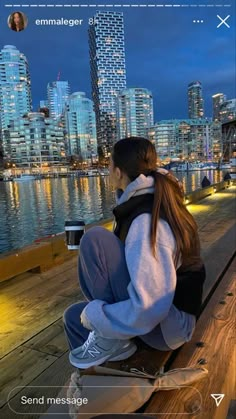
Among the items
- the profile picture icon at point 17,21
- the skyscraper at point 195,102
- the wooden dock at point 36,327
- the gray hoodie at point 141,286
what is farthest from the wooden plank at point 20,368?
the skyscraper at point 195,102

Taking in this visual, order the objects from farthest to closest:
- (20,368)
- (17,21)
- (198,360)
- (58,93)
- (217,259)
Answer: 1. (58,93)
2. (17,21)
3. (217,259)
4. (20,368)
5. (198,360)

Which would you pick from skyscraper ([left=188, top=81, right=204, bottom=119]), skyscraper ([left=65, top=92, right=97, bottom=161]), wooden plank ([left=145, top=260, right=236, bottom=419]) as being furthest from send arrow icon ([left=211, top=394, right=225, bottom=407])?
skyscraper ([left=188, top=81, right=204, bottom=119])

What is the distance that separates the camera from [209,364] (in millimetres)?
1371

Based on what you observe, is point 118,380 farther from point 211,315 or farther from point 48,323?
point 48,323

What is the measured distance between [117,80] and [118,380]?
18.6m

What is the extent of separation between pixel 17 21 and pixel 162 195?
9.87ft

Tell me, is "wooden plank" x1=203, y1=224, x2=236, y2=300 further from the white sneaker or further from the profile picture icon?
the profile picture icon

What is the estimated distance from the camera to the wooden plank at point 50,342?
88.4 inches

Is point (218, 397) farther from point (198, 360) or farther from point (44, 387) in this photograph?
point (44, 387)

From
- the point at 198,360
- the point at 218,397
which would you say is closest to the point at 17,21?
the point at 198,360

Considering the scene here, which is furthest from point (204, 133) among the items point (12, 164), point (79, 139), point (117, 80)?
point (117, 80)

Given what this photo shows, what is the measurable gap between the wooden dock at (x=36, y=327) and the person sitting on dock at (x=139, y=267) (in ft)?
2.46

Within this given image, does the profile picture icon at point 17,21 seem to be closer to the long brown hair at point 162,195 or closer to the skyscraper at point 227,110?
the long brown hair at point 162,195

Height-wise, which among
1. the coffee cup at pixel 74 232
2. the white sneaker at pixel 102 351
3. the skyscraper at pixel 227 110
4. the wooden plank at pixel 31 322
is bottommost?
the wooden plank at pixel 31 322
